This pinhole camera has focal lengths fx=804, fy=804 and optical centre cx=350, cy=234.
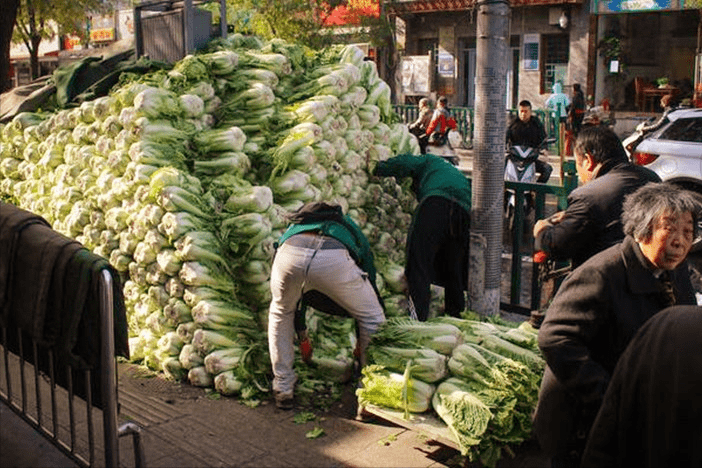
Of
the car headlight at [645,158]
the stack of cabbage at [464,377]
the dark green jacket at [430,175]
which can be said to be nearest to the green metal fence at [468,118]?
the car headlight at [645,158]

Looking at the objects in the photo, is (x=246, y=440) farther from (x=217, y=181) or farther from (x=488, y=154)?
(x=488, y=154)

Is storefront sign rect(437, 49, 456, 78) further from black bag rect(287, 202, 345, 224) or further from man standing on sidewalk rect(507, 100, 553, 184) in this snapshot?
black bag rect(287, 202, 345, 224)

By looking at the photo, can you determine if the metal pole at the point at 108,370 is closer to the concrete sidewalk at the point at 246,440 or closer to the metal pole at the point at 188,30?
the concrete sidewalk at the point at 246,440

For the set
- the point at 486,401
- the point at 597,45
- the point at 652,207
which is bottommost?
the point at 486,401

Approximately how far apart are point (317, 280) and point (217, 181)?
66.6 inches

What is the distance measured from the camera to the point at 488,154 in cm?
656

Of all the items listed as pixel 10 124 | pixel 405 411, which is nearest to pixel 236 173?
pixel 405 411

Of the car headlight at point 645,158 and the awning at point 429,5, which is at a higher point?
the awning at point 429,5

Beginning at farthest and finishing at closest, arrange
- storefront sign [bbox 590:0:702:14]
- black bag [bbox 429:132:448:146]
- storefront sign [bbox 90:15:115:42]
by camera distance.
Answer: storefront sign [bbox 90:15:115:42]
storefront sign [bbox 590:0:702:14]
black bag [bbox 429:132:448:146]

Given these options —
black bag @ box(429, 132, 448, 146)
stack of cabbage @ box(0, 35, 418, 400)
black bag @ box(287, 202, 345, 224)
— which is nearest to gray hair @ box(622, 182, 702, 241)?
black bag @ box(287, 202, 345, 224)

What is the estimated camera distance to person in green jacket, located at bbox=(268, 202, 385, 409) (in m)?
5.52

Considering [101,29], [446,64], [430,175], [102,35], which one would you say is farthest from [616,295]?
[101,29]

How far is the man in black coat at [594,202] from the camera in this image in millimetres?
4910

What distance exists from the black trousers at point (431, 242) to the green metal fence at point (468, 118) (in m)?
13.2
